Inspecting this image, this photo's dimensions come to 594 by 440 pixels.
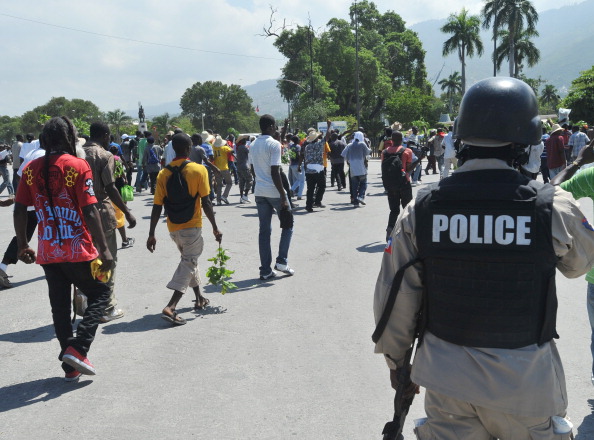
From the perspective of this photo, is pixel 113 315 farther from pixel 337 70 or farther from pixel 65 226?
pixel 337 70

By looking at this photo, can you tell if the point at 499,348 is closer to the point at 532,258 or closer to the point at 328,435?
the point at 532,258

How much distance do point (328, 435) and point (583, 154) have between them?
229 cm

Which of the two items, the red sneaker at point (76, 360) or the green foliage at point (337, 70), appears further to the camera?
the green foliage at point (337, 70)

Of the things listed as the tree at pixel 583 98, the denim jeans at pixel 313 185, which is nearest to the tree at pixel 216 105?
the tree at pixel 583 98

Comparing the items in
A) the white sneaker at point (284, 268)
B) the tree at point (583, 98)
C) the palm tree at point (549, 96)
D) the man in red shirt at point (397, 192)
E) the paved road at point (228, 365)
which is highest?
the palm tree at point (549, 96)

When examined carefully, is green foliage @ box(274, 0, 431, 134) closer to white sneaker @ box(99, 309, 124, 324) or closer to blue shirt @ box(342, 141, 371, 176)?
blue shirt @ box(342, 141, 371, 176)

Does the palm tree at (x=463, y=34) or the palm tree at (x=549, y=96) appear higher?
the palm tree at (x=463, y=34)

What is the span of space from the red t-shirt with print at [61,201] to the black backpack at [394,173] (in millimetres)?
5640

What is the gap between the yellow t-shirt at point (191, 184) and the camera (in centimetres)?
587

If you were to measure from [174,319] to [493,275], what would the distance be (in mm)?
4150

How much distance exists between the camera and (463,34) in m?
60.0

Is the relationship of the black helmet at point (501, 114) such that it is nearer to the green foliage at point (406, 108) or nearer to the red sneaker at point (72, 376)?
the red sneaker at point (72, 376)

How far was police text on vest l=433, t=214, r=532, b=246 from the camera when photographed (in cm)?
211

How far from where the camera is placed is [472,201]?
217 centimetres
